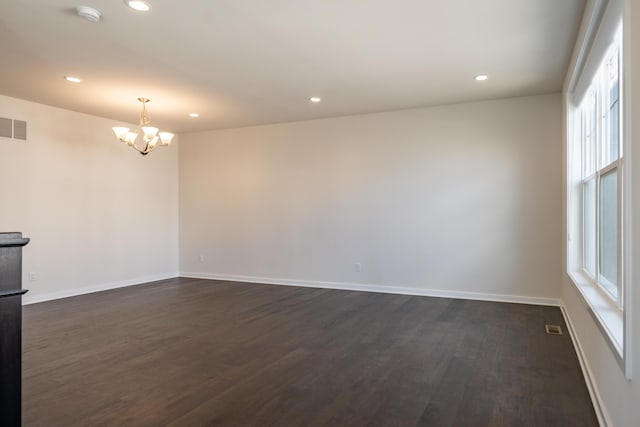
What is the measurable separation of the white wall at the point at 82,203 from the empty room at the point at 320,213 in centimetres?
3

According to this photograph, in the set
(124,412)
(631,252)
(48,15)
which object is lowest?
(124,412)

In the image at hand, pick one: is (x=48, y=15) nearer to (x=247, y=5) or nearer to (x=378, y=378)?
(x=247, y=5)

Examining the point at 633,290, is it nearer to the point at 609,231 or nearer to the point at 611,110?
the point at 609,231

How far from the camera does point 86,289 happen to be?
20.7 ft

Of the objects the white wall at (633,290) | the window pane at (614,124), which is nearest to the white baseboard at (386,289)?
the window pane at (614,124)

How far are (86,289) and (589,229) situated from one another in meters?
6.50

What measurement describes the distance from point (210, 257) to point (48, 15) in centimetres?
510

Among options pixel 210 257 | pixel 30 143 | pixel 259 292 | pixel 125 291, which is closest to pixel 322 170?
pixel 259 292

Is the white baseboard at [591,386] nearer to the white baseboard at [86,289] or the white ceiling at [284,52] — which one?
the white ceiling at [284,52]

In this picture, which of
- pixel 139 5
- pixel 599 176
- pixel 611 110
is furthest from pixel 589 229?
pixel 139 5

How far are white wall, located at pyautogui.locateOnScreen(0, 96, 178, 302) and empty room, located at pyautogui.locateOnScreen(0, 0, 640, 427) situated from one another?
33 mm

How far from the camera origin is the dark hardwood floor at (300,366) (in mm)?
2516

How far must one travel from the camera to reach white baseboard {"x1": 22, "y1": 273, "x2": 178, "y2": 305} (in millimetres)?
5586

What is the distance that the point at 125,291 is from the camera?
642 centimetres
